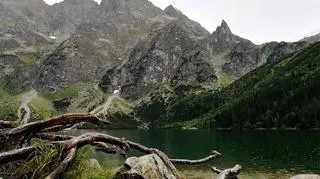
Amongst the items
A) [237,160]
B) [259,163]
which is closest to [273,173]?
[259,163]

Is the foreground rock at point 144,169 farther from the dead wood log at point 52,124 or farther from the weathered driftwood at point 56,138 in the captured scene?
the dead wood log at point 52,124

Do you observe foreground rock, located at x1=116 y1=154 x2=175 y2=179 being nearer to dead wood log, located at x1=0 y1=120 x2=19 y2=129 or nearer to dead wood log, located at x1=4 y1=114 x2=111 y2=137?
dead wood log, located at x1=4 y1=114 x2=111 y2=137

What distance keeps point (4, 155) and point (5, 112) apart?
4.85 meters

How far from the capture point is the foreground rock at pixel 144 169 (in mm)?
21195

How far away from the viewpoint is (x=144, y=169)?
2214 centimetres

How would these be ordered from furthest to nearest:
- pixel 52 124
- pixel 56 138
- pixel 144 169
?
pixel 144 169 → pixel 56 138 → pixel 52 124

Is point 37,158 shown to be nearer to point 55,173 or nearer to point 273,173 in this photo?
point 55,173

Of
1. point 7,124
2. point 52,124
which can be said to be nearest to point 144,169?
point 52,124

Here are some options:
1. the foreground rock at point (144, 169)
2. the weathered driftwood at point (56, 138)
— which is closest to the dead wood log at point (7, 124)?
the weathered driftwood at point (56, 138)

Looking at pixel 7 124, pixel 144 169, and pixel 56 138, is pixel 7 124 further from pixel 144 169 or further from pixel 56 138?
pixel 144 169

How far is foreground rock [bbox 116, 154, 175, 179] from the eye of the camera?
69.5 feet

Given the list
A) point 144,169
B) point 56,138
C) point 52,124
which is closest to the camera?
point 52,124

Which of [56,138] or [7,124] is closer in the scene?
[7,124]

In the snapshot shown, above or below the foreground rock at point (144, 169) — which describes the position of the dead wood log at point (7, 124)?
above
